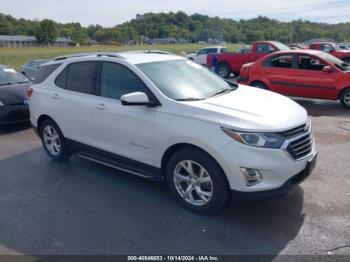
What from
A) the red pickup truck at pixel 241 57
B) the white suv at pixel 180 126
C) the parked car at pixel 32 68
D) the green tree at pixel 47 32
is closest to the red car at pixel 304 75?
the white suv at pixel 180 126

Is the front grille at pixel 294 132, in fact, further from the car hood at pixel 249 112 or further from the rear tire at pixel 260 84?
the rear tire at pixel 260 84

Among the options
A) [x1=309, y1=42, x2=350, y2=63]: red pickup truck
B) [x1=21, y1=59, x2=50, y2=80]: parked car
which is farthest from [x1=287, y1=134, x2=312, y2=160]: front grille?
[x1=309, y1=42, x2=350, y2=63]: red pickup truck

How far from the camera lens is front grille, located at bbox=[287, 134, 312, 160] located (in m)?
3.43

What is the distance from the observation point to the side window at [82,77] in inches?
187

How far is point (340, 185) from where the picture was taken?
4.37m

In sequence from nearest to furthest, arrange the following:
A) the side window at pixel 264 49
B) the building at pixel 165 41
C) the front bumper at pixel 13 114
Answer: the front bumper at pixel 13 114 < the side window at pixel 264 49 < the building at pixel 165 41

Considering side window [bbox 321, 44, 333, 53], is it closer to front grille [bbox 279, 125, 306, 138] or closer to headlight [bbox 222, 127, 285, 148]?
front grille [bbox 279, 125, 306, 138]

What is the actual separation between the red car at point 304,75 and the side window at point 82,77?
19.9 feet

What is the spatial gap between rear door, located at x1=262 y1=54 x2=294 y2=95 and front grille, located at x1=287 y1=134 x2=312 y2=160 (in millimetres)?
5962

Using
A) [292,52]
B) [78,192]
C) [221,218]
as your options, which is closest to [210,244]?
[221,218]

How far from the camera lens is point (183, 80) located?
14.2ft

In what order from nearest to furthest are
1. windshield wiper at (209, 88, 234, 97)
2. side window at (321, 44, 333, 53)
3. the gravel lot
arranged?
the gravel lot → windshield wiper at (209, 88, 234, 97) → side window at (321, 44, 333, 53)

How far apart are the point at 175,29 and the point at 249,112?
4947 inches

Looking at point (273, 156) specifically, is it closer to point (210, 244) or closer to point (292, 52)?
point (210, 244)
